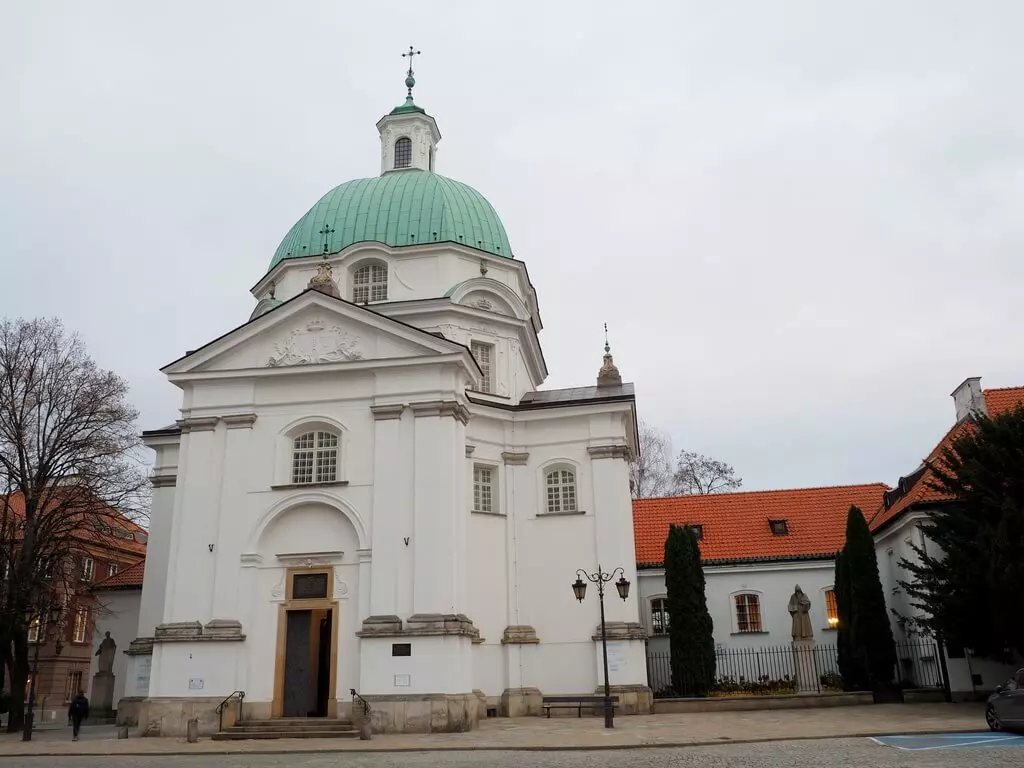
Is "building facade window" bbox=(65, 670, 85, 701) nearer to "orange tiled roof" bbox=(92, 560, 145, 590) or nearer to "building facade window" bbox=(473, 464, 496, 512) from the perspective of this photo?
"orange tiled roof" bbox=(92, 560, 145, 590)

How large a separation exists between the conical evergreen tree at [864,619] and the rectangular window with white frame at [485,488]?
36.5 ft

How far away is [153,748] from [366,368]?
10.2 m

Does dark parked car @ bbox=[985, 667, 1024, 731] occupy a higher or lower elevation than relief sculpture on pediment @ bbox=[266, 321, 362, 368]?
lower

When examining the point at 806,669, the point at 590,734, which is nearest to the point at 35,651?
the point at 590,734

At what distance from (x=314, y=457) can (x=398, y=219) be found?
34.4ft

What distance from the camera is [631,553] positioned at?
2584cm

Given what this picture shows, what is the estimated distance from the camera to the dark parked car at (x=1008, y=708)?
16.5 meters

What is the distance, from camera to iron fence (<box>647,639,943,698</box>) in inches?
1049

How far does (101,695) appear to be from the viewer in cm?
2912

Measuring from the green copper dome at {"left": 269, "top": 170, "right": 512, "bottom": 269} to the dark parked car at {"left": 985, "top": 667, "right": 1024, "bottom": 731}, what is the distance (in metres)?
19.9

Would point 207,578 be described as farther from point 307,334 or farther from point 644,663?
point 644,663

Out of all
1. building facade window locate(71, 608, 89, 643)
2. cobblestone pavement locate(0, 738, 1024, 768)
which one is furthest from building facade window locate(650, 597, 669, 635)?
building facade window locate(71, 608, 89, 643)

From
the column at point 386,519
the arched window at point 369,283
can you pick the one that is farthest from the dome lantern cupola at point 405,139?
the column at point 386,519

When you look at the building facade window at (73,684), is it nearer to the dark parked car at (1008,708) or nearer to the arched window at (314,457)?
the arched window at (314,457)
